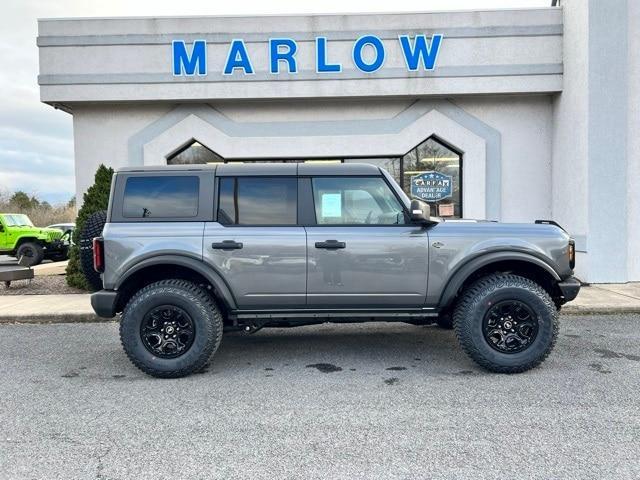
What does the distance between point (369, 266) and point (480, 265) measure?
42.0 inches

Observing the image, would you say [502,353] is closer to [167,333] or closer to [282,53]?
[167,333]

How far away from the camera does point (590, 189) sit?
9.09m

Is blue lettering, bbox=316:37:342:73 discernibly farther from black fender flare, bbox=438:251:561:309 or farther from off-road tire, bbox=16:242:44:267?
off-road tire, bbox=16:242:44:267

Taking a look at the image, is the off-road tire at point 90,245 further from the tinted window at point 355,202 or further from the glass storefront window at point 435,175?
the glass storefront window at point 435,175

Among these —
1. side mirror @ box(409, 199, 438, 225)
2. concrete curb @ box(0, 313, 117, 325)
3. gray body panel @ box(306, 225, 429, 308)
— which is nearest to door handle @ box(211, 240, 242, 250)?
gray body panel @ box(306, 225, 429, 308)

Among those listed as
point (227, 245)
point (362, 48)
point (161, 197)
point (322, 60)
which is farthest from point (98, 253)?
point (362, 48)

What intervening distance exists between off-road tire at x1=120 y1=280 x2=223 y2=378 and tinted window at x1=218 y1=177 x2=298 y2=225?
2.77ft

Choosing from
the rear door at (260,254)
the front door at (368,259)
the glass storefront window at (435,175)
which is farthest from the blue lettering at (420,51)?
the rear door at (260,254)

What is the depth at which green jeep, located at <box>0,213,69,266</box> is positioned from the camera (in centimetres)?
1638

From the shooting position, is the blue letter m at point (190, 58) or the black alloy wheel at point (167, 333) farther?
the blue letter m at point (190, 58)

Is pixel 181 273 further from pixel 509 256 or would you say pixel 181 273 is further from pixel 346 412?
pixel 509 256

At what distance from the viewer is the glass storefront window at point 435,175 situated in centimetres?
1086

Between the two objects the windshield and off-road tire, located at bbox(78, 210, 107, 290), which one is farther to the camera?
the windshield

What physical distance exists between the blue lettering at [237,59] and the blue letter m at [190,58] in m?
0.52
